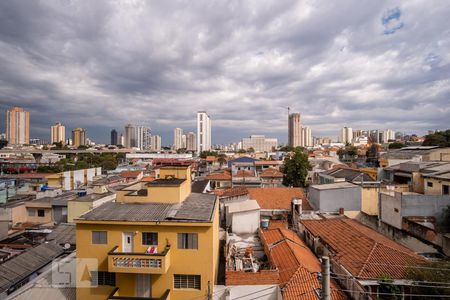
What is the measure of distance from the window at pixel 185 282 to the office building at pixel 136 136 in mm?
176892

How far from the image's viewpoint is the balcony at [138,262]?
938 centimetres

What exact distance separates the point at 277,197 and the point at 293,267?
41.7 feet

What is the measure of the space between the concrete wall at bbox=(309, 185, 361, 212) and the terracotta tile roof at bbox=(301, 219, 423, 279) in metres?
4.73

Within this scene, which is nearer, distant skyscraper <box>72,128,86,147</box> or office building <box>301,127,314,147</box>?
office building <box>301,127,314,147</box>

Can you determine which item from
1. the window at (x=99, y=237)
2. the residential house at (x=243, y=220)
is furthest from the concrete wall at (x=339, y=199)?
the window at (x=99, y=237)

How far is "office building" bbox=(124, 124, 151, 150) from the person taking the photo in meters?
180

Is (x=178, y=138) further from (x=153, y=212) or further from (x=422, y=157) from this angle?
(x=153, y=212)

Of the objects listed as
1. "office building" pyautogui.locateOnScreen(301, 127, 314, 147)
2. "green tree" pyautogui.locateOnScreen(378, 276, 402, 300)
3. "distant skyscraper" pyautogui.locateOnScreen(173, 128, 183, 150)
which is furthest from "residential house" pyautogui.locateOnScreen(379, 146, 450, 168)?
"distant skyscraper" pyautogui.locateOnScreen(173, 128, 183, 150)

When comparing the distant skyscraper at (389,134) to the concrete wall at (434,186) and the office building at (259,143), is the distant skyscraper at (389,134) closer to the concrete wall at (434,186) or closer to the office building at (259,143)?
the office building at (259,143)

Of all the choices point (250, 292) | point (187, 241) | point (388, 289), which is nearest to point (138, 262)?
point (187, 241)

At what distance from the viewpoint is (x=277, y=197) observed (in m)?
23.5

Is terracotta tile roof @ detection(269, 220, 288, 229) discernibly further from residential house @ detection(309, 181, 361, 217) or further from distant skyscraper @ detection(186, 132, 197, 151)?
distant skyscraper @ detection(186, 132, 197, 151)

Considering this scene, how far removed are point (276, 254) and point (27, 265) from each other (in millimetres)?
11535

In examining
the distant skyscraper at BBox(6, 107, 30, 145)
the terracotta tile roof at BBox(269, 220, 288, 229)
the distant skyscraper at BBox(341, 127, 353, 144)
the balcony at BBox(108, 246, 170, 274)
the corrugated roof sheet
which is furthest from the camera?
the distant skyscraper at BBox(341, 127, 353, 144)
